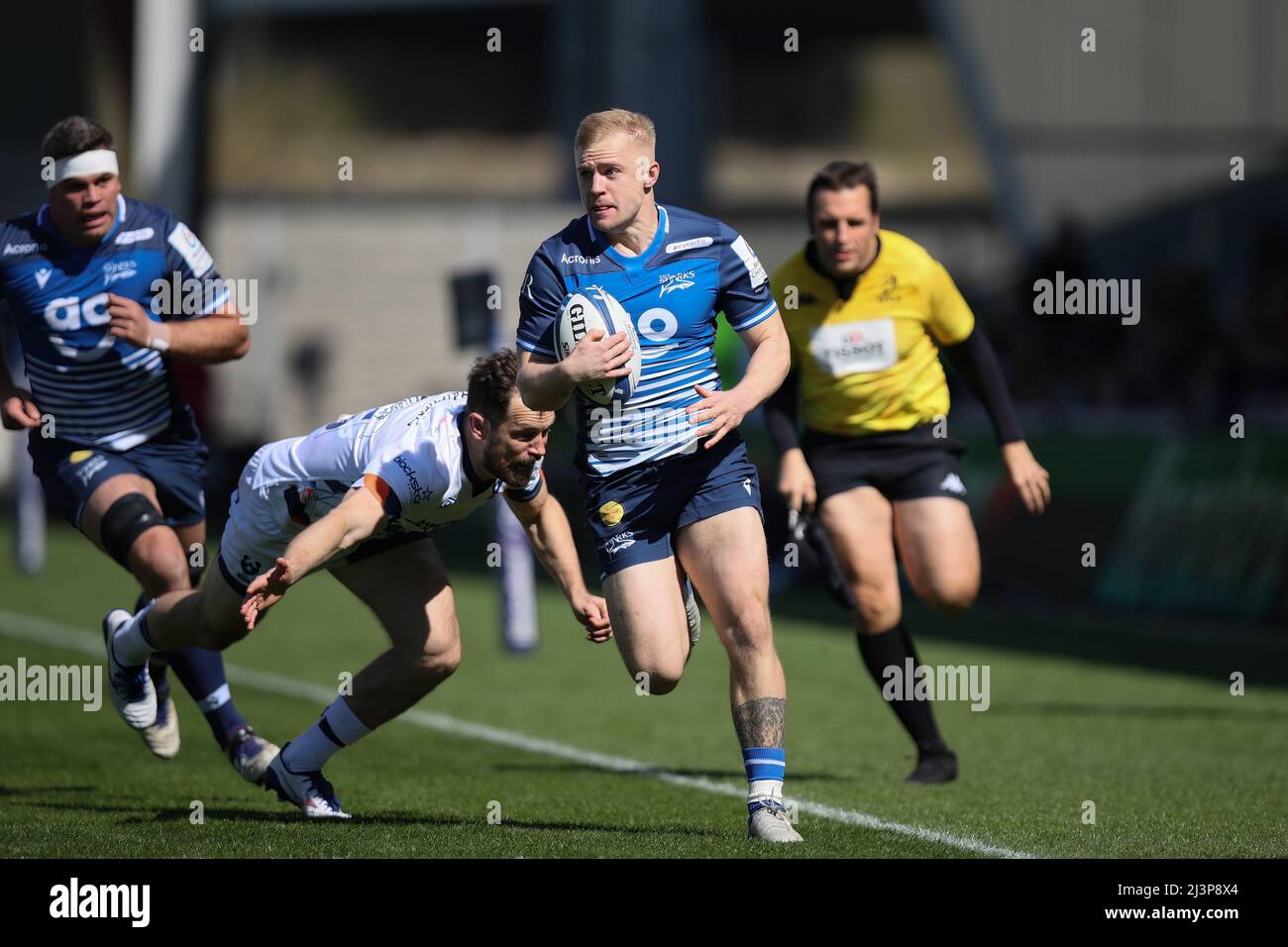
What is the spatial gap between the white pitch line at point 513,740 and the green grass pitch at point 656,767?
0.03 m

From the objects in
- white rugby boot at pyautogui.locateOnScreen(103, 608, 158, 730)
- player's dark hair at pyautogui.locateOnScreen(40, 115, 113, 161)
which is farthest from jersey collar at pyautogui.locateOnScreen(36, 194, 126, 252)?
white rugby boot at pyautogui.locateOnScreen(103, 608, 158, 730)

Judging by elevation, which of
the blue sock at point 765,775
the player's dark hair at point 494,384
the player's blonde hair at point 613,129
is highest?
the player's blonde hair at point 613,129

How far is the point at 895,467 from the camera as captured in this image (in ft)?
28.6

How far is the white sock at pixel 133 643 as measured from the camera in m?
7.84

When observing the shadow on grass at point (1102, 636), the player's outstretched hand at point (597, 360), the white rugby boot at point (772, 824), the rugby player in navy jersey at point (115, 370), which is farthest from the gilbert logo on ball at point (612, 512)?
the shadow on grass at point (1102, 636)

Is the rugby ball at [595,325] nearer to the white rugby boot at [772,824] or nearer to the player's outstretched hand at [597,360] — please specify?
the player's outstretched hand at [597,360]

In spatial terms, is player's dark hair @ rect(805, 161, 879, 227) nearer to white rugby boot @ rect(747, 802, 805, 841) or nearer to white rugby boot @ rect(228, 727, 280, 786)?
white rugby boot @ rect(747, 802, 805, 841)

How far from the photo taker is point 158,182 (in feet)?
137

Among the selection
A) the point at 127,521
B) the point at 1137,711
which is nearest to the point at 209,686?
the point at 127,521

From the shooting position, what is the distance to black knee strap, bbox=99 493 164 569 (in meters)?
8.14

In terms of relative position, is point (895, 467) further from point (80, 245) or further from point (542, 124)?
point (542, 124)

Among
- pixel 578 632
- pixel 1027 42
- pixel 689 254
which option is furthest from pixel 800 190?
pixel 689 254

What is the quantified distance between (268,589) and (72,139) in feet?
9.03
